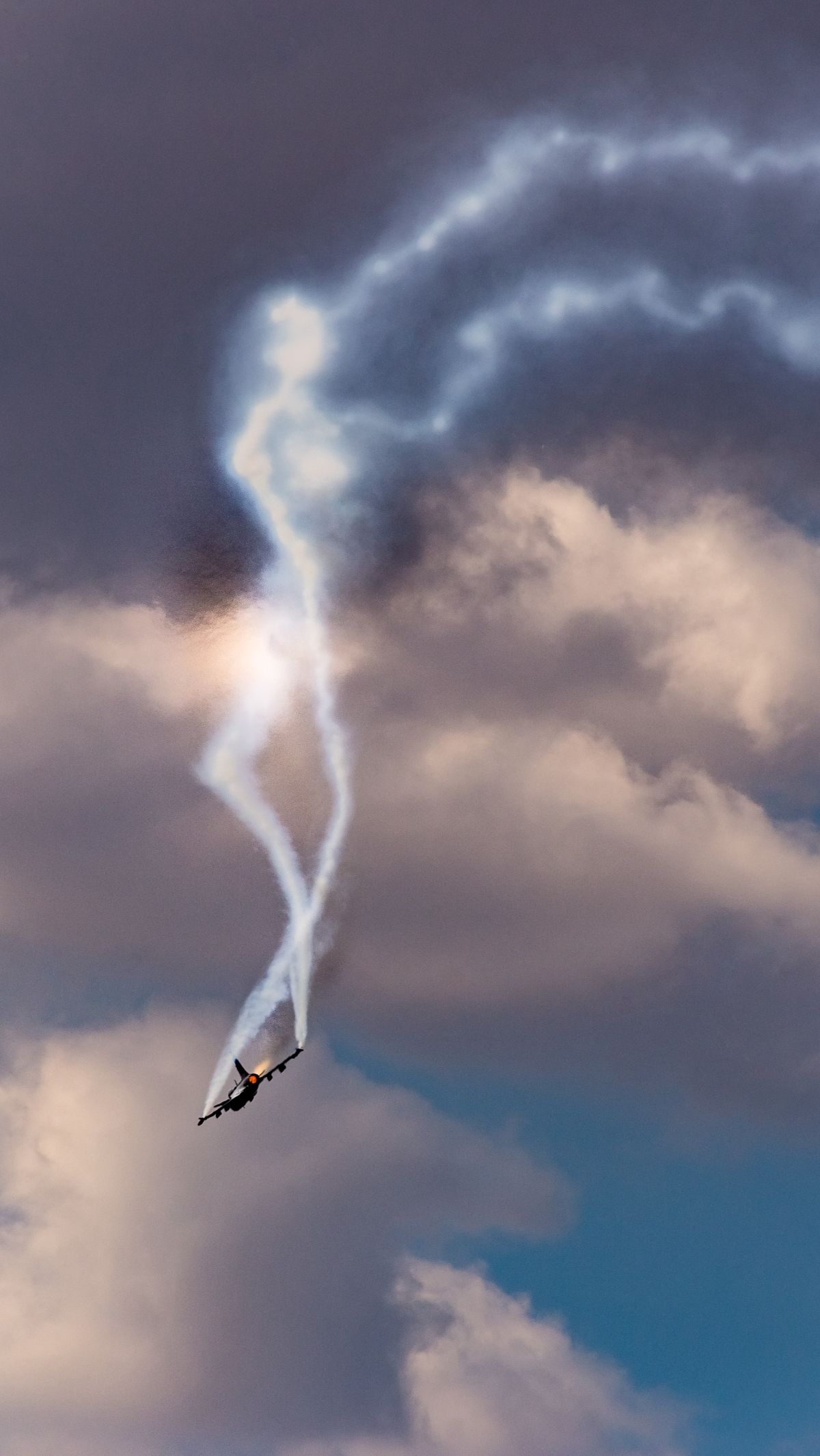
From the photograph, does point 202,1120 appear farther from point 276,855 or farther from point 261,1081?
point 276,855

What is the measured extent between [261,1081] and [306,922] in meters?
11.5

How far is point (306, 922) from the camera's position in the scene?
15175 centimetres

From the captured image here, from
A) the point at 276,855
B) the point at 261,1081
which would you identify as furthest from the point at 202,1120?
the point at 276,855

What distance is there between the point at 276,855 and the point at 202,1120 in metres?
18.3

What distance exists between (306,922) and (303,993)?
4804 millimetres

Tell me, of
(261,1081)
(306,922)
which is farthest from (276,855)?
(261,1081)

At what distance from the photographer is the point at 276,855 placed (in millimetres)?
153000

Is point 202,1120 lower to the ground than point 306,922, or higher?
lower

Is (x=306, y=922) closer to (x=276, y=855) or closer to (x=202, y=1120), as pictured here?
(x=276, y=855)

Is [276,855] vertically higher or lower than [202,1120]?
higher

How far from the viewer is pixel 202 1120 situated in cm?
14825

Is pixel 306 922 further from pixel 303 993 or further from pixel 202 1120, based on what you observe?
pixel 202 1120

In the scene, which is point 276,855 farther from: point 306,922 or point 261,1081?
point 261,1081

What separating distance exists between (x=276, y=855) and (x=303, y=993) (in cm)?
959
